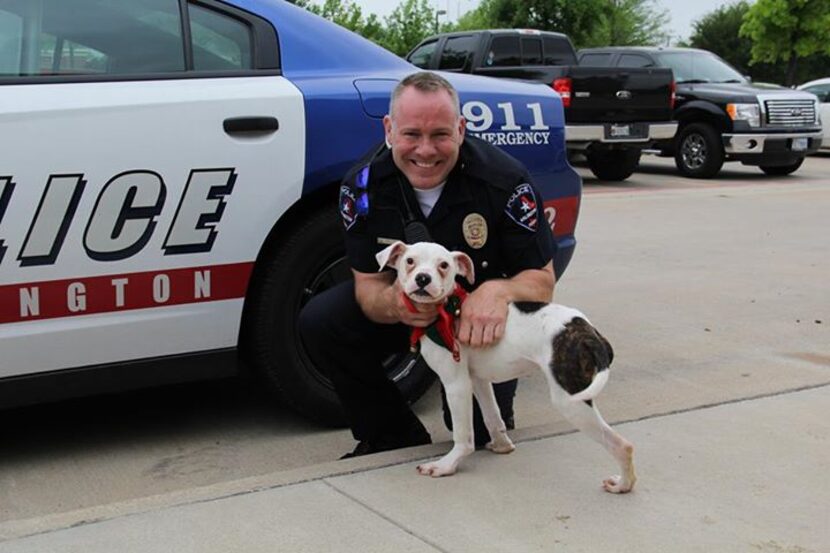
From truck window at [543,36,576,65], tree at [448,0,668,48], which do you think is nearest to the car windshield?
truck window at [543,36,576,65]

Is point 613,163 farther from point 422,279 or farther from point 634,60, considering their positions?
point 422,279

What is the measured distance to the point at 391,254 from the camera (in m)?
A: 2.99

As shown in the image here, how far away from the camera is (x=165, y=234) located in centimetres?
338

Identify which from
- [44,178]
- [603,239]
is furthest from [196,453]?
[603,239]

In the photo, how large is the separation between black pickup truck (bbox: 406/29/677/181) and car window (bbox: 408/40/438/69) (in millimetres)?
550

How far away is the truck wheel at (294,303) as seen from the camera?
3.64 meters

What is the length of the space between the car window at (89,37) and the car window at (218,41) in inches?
2.4

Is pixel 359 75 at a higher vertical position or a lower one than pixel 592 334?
higher

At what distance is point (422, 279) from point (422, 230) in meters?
0.35

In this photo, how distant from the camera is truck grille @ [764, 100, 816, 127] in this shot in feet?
47.1

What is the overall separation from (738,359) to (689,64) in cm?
1141

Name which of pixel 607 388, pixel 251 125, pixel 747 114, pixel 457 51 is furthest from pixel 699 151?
pixel 251 125

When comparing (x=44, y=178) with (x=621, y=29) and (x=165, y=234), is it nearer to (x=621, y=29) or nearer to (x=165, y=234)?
(x=165, y=234)

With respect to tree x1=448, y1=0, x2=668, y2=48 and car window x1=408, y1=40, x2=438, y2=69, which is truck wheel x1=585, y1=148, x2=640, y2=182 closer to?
car window x1=408, y1=40, x2=438, y2=69
